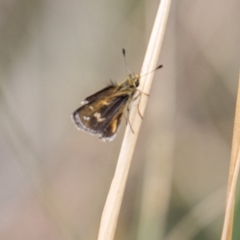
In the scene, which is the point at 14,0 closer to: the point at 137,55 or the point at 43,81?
the point at 43,81

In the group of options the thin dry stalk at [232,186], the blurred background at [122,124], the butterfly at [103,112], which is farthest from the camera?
the blurred background at [122,124]

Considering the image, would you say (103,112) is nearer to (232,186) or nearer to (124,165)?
(124,165)

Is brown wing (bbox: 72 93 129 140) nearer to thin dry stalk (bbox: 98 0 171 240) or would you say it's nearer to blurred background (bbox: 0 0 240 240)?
thin dry stalk (bbox: 98 0 171 240)

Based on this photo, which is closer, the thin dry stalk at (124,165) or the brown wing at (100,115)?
the thin dry stalk at (124,165)

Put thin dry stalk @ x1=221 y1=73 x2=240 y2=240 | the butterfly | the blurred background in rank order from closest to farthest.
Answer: thin dry stalk @ x1=221 y1=73 x2=240 y2=240
the butterfly
the blurred background

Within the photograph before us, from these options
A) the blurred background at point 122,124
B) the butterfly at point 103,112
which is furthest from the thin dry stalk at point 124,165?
the blurred background at point 122,124

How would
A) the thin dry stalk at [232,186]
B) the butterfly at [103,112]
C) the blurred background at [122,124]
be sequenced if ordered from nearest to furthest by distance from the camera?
the thin dry stalk at [232,186] → the butterfly at [103,112] → the blurred background at [122,124]

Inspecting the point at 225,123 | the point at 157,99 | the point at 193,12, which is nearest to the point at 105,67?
the point at 157,99

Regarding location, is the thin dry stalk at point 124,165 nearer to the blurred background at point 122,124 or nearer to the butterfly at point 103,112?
the butterfly at point 103,112

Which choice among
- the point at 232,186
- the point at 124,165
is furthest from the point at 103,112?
the point at 232,186

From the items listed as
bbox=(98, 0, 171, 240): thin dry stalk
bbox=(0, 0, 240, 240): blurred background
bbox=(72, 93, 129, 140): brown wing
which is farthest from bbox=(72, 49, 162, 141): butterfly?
bbox=(0, 0, 240, 240): blurred background
